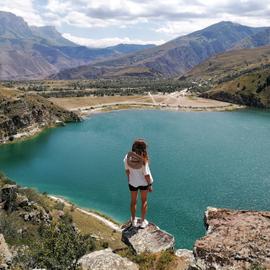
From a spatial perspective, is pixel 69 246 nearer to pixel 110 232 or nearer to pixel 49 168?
pixel 110 232

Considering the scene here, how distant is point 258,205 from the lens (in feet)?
225

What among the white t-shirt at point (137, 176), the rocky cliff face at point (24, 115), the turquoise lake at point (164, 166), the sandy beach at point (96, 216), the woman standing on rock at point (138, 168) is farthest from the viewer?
the rocky cliff face at point (24, 115)

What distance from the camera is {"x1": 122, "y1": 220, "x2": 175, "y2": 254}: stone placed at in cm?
1848

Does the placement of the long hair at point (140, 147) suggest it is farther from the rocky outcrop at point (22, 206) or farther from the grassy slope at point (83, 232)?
the rocky outcrop at point (22, 206)

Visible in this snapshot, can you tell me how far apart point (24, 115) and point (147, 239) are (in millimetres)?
138824

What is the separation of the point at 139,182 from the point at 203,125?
148 m

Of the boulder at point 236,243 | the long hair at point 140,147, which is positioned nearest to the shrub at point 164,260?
the boulder at point 236,243

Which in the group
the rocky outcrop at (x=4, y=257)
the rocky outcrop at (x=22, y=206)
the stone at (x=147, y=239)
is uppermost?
the stone at (x=147, y=239)

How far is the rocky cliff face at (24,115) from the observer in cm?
14250

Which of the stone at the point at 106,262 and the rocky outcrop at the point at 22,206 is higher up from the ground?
the stone at the point at 106,262

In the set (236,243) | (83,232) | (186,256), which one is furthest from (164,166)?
(236,243)

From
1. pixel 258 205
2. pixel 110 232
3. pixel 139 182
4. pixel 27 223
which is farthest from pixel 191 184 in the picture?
pixel 139 182

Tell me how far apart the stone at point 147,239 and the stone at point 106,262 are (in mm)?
1108

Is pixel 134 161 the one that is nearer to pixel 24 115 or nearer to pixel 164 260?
pixel 164 260
